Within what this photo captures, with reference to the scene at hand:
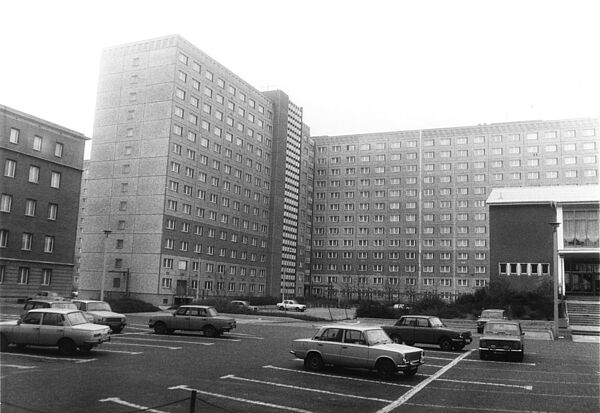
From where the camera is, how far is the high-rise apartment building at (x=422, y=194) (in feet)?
331

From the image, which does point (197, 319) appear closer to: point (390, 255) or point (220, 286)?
point (220, 286)

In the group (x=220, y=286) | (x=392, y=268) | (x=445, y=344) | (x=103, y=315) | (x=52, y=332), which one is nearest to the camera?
(x=52, y=332)

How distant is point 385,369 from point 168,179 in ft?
201

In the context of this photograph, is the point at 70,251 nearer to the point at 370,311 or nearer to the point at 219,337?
the point at 370,311

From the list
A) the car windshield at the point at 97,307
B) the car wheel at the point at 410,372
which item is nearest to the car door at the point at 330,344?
the car wheel at the point at 410,372

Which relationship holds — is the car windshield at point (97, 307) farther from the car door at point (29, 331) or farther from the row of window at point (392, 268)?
the row of window at point (392, 268)

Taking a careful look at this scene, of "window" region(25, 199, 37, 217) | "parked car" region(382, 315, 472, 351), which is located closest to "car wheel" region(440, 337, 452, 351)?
"parked car" region(382, 315, 472, 351)

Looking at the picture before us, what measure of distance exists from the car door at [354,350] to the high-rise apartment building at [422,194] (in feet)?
264

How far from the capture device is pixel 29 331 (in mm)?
18531

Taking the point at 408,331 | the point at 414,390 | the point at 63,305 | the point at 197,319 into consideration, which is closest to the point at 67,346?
the point at 63,305

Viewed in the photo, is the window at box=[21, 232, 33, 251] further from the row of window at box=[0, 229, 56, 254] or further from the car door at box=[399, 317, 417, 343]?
the car door at box=[399, 317, 417, 343]

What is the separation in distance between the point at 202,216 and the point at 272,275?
21.5 m

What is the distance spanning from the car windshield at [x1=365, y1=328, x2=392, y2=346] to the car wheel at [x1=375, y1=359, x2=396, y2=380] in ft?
2.39

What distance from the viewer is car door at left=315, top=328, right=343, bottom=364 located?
1673cm
